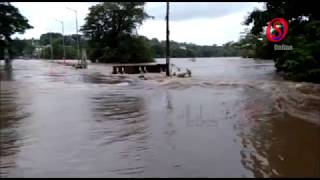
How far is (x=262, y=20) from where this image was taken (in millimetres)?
37594

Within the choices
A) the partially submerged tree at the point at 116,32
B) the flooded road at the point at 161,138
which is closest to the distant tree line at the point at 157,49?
the partially submerged tree at the point at 116,32

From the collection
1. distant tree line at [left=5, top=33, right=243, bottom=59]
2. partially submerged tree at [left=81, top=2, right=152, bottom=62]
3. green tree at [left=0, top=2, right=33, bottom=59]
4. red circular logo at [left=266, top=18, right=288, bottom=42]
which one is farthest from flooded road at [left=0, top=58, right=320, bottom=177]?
distant tree line at [left=5, top=33, right=243, bottom=59]

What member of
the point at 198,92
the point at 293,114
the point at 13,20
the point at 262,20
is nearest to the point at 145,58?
the point at 13,20

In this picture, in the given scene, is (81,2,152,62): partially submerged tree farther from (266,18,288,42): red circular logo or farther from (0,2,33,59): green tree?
(266,18,288,42): red circular logo

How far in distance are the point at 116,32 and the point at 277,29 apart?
52.6 m

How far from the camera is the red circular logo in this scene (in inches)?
1409

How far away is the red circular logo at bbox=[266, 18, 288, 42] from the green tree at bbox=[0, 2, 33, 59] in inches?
1268

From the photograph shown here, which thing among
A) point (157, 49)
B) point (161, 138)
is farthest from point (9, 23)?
point (157, 49)

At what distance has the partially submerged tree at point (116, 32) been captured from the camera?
82.6 m

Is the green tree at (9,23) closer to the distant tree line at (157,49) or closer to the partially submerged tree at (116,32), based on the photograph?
the partially submerged tree at (116,32)

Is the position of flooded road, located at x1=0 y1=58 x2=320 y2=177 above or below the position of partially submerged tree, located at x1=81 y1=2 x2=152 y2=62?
below

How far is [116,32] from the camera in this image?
3403 inches

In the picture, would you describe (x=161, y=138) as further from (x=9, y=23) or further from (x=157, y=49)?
(x=157, y=49)

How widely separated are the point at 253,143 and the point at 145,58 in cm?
7534
